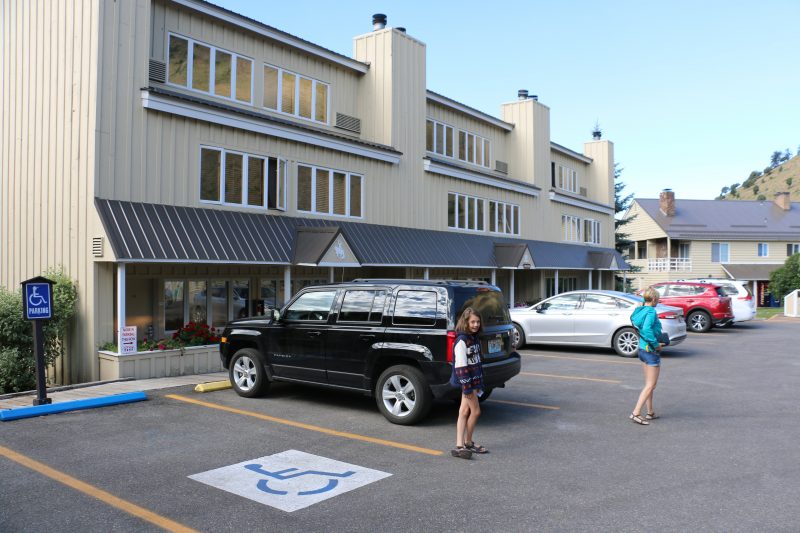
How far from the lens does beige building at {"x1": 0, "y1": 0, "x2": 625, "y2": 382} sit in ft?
39.8

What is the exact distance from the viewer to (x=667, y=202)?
5162 centimetres

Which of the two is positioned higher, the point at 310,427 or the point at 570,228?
the point at 570,228

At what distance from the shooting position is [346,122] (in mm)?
19125

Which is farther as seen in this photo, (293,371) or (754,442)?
(293,371)

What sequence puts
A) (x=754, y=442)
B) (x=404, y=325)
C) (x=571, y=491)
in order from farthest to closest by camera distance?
(x=404, y=325) < (x=754, y=442) < (x=571, y=491)

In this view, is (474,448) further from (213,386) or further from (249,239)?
(249,239)

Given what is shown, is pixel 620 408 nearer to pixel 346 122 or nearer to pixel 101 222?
pixel 101 222

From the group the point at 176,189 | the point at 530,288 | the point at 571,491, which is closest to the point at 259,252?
the point at 176,189

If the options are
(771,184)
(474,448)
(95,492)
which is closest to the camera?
(95,492)

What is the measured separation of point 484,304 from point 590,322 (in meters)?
8.26

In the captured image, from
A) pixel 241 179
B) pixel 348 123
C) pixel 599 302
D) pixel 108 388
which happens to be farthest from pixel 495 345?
pixel 348 123

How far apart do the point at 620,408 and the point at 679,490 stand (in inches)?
145

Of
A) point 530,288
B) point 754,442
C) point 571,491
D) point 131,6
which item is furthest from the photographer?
point 530,288

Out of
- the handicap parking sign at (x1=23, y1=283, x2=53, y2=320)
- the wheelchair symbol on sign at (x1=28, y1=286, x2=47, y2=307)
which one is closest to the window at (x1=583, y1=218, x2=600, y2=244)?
the handicap parking sign at (x1=23, y1=283, x2=53, y2=320)
